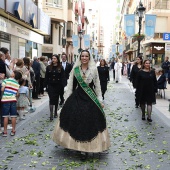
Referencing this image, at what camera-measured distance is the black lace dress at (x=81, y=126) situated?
537cm

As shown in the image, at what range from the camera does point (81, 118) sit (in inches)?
215

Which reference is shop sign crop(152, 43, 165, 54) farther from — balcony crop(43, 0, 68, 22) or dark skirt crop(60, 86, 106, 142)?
dark skirt crop(60, 86, 106, 142)

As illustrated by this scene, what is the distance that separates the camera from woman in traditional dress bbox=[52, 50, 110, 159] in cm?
538

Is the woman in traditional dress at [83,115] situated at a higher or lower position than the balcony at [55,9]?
lower

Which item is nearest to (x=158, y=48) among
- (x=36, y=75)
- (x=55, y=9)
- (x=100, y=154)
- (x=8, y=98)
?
(x=55, y=9)

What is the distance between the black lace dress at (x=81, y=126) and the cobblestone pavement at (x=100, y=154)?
0.94 feet

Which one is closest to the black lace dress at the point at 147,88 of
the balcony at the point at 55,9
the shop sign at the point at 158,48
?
the balcony at the point at 55,9

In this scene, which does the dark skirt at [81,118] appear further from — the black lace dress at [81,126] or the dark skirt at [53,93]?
the dark skirt at [53,93]

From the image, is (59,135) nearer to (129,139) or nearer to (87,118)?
(87,118)

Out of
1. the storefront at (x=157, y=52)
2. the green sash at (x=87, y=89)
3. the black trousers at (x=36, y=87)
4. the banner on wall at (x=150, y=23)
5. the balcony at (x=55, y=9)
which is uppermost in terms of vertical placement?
the balcony at (x=55, y=9)

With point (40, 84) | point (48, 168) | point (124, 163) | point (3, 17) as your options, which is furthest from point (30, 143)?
point (3, 17)

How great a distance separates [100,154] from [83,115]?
902 mm

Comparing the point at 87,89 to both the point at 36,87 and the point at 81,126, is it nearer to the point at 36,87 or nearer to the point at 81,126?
the point at 81,126

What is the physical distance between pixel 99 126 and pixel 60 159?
89cm
